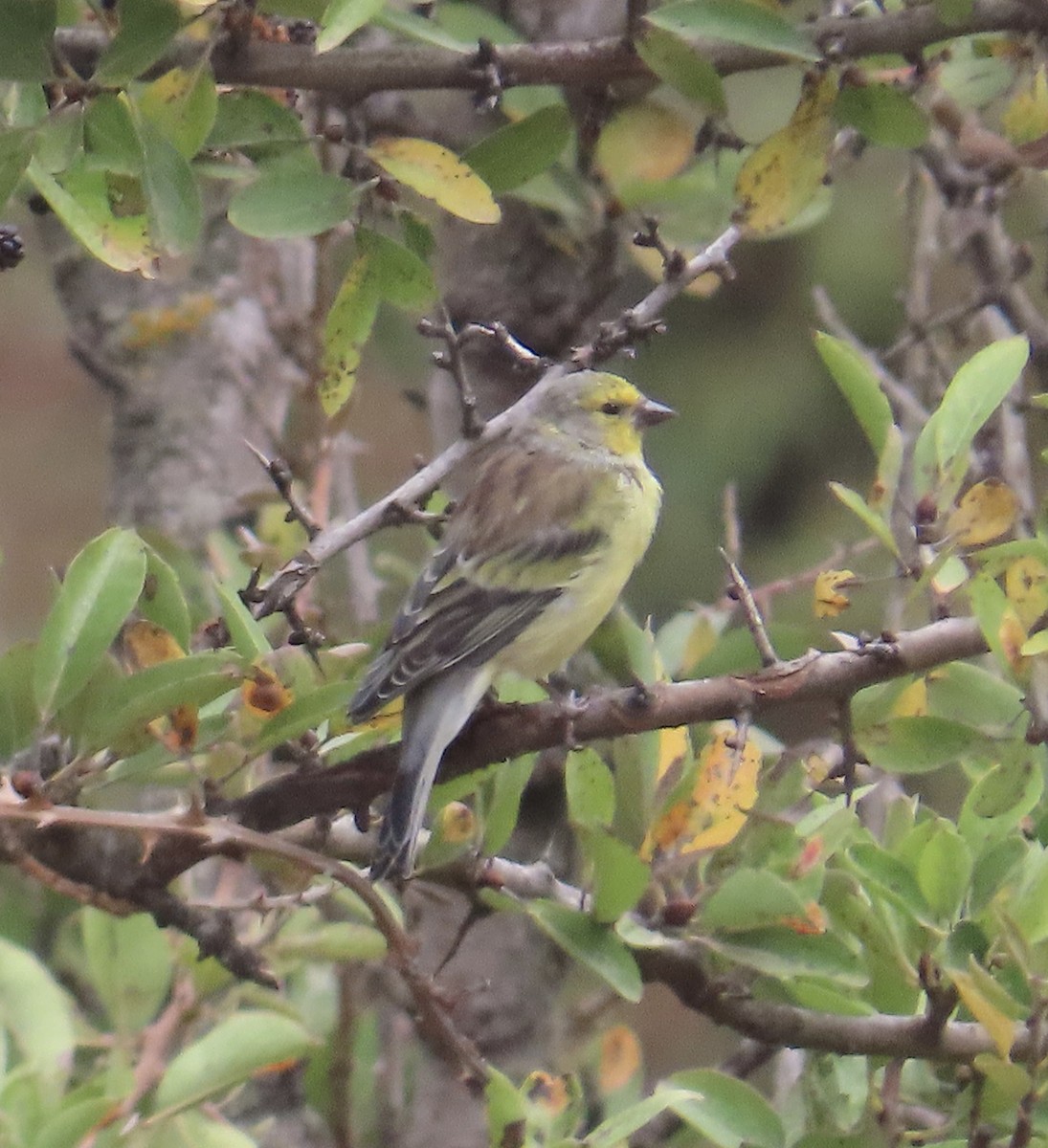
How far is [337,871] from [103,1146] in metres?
0.44

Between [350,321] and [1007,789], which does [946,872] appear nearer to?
[1007,789]

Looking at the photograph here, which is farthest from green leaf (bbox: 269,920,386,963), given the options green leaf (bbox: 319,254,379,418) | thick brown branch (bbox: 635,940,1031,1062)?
green leaf (bbox: 319,254,379,418)

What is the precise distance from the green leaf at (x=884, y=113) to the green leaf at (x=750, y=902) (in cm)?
106

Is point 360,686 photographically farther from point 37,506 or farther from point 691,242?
point 37,506

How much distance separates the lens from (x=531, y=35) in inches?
132

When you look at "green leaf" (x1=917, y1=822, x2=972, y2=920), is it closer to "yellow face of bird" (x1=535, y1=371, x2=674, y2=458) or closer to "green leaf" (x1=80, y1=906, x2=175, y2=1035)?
"green leaf" (x1=80, y1=906, x2=175, y2=1035)

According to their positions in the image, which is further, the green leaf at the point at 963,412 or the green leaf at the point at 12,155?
the green leaf at the point at 963,412

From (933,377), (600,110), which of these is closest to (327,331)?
(600,110)

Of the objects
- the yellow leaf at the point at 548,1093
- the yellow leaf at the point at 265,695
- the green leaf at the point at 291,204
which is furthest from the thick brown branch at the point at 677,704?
the green leaf at the point at 291,204

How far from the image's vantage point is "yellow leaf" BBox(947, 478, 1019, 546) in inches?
88.0

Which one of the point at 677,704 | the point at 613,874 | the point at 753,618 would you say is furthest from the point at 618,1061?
the point at 753,618

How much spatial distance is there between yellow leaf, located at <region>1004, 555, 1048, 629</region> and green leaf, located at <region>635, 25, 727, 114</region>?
76 centimetres

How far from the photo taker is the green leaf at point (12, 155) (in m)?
1.88

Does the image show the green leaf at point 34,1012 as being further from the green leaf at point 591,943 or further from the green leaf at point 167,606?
the green leaf at point 591,943
